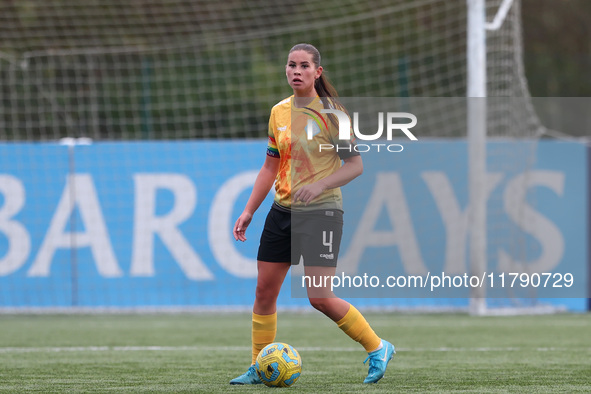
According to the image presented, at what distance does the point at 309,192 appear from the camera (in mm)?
4703

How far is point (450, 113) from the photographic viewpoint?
1299 centimetres

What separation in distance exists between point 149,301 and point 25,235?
1.50 m

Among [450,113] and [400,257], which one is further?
[450,113]

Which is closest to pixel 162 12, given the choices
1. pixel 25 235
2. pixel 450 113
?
pixel 450 113

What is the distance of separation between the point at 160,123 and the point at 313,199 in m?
8.09

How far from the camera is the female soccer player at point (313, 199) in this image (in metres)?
4.88

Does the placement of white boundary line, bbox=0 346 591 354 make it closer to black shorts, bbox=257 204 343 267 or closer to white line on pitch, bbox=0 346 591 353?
white line on pitch, bbox=0 346 591 353

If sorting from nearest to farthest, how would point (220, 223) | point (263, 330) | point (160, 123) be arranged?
point (263, 330), point (220, 223), point (160, 123)

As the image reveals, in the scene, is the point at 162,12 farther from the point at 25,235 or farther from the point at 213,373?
the point at 213,373

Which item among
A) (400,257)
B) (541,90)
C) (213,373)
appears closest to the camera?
(213,373)

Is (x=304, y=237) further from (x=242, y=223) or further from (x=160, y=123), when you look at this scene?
(x=160, y=123)

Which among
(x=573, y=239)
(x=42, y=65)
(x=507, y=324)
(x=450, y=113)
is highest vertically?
(x=42, y=65)

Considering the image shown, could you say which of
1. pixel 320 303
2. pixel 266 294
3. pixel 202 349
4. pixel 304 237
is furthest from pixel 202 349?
pixel 304 237

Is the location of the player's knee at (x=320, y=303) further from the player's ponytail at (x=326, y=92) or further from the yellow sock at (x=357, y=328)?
the player's ponytail at (x=326, y=92)
